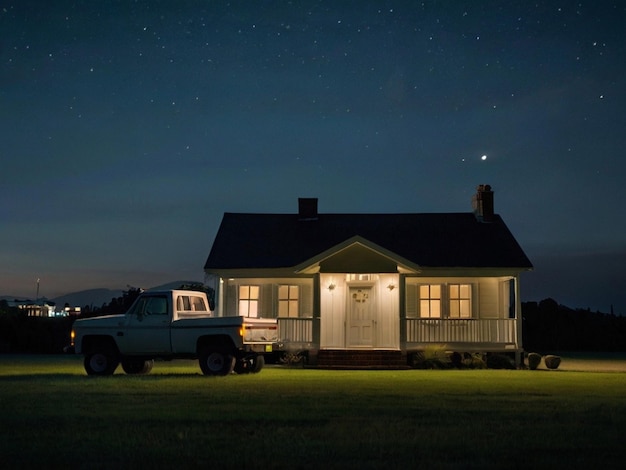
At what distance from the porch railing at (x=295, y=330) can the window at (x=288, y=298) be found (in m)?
1.34

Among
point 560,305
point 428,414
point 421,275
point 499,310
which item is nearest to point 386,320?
point 421,275

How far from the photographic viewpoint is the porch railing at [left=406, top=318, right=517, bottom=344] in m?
27.9

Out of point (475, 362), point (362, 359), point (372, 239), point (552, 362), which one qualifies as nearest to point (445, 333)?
point (475, 362)

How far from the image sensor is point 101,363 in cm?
2136

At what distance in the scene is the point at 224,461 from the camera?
8328 millimetres

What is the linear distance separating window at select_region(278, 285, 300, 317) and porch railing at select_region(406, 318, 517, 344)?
4034 mm

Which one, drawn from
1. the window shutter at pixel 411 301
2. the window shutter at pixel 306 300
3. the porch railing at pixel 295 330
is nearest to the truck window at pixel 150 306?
→ the porch railing at pixel 295 330

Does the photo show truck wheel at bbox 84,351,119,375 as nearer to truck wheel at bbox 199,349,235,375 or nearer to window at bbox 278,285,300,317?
truck wheel at bbox 199,349,235,375

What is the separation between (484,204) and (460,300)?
4.67 meters

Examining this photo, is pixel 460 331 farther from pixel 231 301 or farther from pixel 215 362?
pixel 215 362

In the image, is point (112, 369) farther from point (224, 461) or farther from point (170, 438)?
point (224, 461)

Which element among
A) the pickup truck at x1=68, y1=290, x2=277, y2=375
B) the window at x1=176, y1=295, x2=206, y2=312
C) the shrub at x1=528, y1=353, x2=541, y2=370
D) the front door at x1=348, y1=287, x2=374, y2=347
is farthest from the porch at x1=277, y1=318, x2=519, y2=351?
the pickup truck at x1=68, y1=290, x2=277, y2=375

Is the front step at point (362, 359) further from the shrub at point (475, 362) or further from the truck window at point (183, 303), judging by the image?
the truck window at point (183, 303)

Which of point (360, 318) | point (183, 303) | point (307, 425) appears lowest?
point (307, 425)
